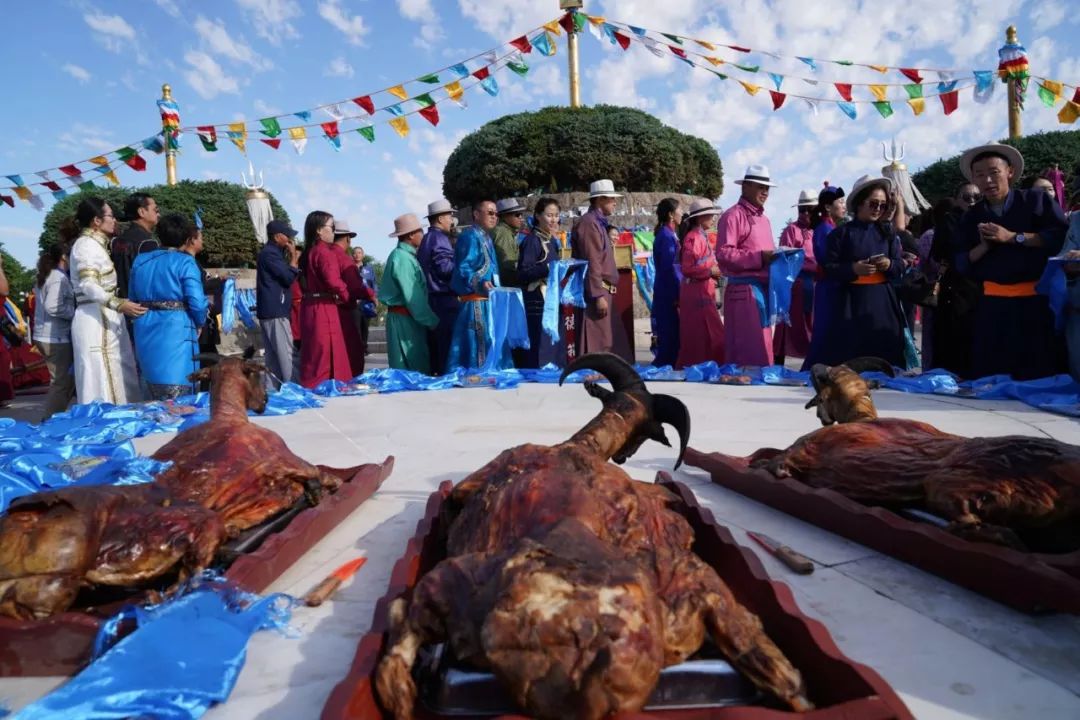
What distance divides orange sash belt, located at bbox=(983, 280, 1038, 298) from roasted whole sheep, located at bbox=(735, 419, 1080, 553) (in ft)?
13.3

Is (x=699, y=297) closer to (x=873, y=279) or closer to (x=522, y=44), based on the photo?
(x=873, y=279)

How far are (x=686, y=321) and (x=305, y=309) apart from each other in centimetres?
481

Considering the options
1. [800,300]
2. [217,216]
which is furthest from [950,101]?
[217,216]

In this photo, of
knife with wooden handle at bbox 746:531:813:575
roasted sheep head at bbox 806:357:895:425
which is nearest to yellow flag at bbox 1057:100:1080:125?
roasted sheep head at bbox 806:357:895:425

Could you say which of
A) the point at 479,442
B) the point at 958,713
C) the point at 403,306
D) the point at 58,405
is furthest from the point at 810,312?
the point at 58,405

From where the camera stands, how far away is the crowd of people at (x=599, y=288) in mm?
6062

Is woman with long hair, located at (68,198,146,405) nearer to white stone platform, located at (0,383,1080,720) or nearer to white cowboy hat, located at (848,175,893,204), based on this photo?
white stone platform, located at (0,383,1080,720)

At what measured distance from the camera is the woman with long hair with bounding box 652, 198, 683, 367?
928 cm

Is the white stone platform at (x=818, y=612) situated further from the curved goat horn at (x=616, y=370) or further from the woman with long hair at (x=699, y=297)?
the woman with long hair at (x=699, y=297)

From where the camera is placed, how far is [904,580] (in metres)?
2.31

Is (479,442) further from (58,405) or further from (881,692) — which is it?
(58,405)

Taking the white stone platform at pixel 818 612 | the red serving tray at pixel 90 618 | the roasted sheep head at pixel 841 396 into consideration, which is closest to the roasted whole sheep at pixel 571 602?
the white stone platform at pixel 818 612

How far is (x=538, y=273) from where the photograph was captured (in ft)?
28.1

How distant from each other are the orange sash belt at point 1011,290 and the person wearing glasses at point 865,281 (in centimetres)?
82
